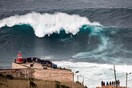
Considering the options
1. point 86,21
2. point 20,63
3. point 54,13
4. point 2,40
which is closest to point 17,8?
point 54,13

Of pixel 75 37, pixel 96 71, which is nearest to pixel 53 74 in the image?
pixel 96 71

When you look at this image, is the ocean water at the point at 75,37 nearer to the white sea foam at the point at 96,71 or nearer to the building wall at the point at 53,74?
the white sea foam at the point at 96,71

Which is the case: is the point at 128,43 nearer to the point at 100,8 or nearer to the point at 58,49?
the point at 58,49

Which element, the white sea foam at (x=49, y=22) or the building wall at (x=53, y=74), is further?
the white sea foam at (x=49, y=22)

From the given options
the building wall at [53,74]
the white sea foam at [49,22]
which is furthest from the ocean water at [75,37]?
the building wall at [53,74]

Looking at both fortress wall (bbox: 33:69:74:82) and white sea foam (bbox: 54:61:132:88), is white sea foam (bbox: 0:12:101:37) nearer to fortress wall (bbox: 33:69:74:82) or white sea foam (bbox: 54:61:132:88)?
white sea foam (bbox: 54:61:132:88)

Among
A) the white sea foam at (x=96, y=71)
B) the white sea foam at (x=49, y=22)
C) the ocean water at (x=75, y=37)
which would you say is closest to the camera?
the white sea foam at (x=96, y=71)

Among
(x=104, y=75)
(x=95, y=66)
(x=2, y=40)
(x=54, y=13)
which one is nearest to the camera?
(x=104, y=75)

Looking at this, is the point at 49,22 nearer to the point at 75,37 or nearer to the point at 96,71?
the point at 75,37
